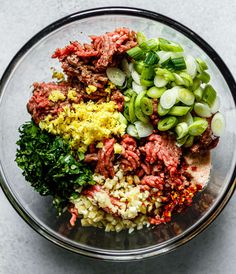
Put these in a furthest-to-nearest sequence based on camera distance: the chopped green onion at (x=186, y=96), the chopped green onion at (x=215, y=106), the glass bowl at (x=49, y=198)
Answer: the glass bowl at (x=49, y=198), the chopped green onion at (x=215, y=106), the chopped green onion at (x=186, y=96)

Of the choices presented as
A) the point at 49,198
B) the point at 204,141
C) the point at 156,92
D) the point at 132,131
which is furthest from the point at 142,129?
the point at 49,198

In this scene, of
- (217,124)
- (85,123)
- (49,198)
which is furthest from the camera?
(49,198)

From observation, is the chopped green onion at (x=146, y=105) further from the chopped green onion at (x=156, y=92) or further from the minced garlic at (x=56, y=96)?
the minced garlic at (x=56, y=96)

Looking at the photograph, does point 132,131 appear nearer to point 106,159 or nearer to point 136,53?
point 106,159

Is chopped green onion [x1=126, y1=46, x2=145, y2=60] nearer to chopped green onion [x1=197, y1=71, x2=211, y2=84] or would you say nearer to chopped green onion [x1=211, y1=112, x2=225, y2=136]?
chopped green onion [x1=197, y1=71, x2=211, y2=84]

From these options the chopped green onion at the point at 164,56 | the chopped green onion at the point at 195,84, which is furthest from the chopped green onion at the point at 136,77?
the chopped green onion at the point at 195,84

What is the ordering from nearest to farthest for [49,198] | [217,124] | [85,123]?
[85,123] → [217,124] → [49,198]

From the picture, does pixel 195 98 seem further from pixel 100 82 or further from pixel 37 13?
pixel 37 13
